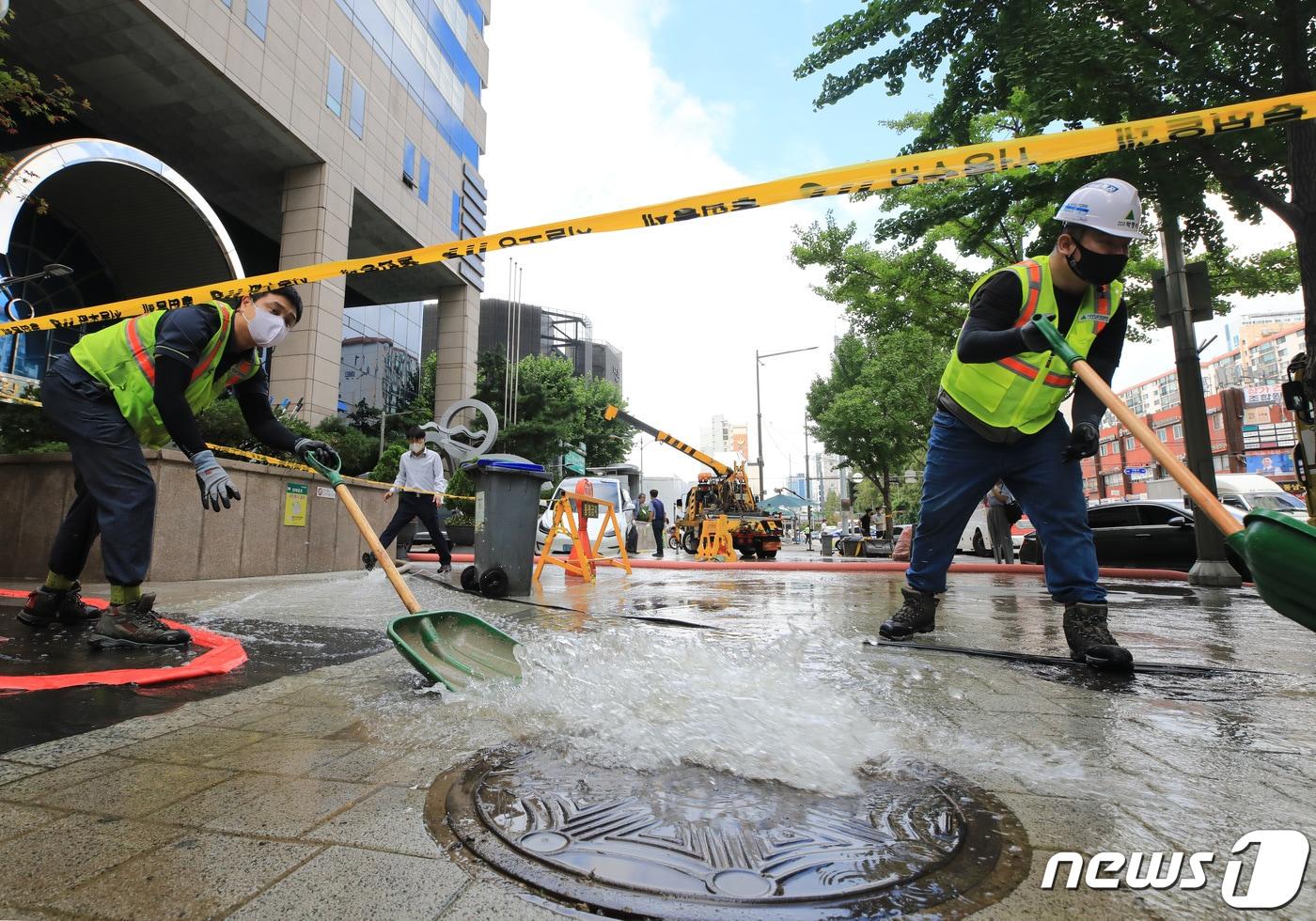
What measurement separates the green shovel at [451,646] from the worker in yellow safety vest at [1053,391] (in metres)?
1.98

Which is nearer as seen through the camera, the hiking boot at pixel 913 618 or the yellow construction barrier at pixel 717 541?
the hiking boot at pixel 913 618

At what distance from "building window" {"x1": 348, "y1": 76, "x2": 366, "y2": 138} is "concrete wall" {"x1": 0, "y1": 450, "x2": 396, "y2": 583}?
17.2 metres

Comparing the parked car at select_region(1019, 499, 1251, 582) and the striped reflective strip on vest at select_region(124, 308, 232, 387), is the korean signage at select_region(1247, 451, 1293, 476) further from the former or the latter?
the striped reflective strip on vest at select_region(124, 308, 232, 387)

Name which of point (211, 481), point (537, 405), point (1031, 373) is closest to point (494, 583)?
point (211, 481)

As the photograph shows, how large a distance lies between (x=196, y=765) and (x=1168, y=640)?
14.1 ft

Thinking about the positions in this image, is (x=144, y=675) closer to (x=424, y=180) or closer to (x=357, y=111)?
(x=357, y=111)

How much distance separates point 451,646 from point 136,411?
2007 millimetres

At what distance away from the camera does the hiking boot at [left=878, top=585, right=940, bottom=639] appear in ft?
11.2

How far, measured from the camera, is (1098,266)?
2.90 metres

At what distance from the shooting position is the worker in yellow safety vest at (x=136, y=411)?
3080mm

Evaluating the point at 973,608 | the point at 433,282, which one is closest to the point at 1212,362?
the point at 433,282

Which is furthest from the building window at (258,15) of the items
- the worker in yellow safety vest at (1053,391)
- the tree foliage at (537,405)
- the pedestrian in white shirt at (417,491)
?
the worker in yellow safety vest at (1053,391)

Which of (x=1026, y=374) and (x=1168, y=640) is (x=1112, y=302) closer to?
(x=1026, y=374)

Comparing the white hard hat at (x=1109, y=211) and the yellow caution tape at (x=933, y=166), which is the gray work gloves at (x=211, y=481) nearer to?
the yellow caution tape at (x=933, y=166)
